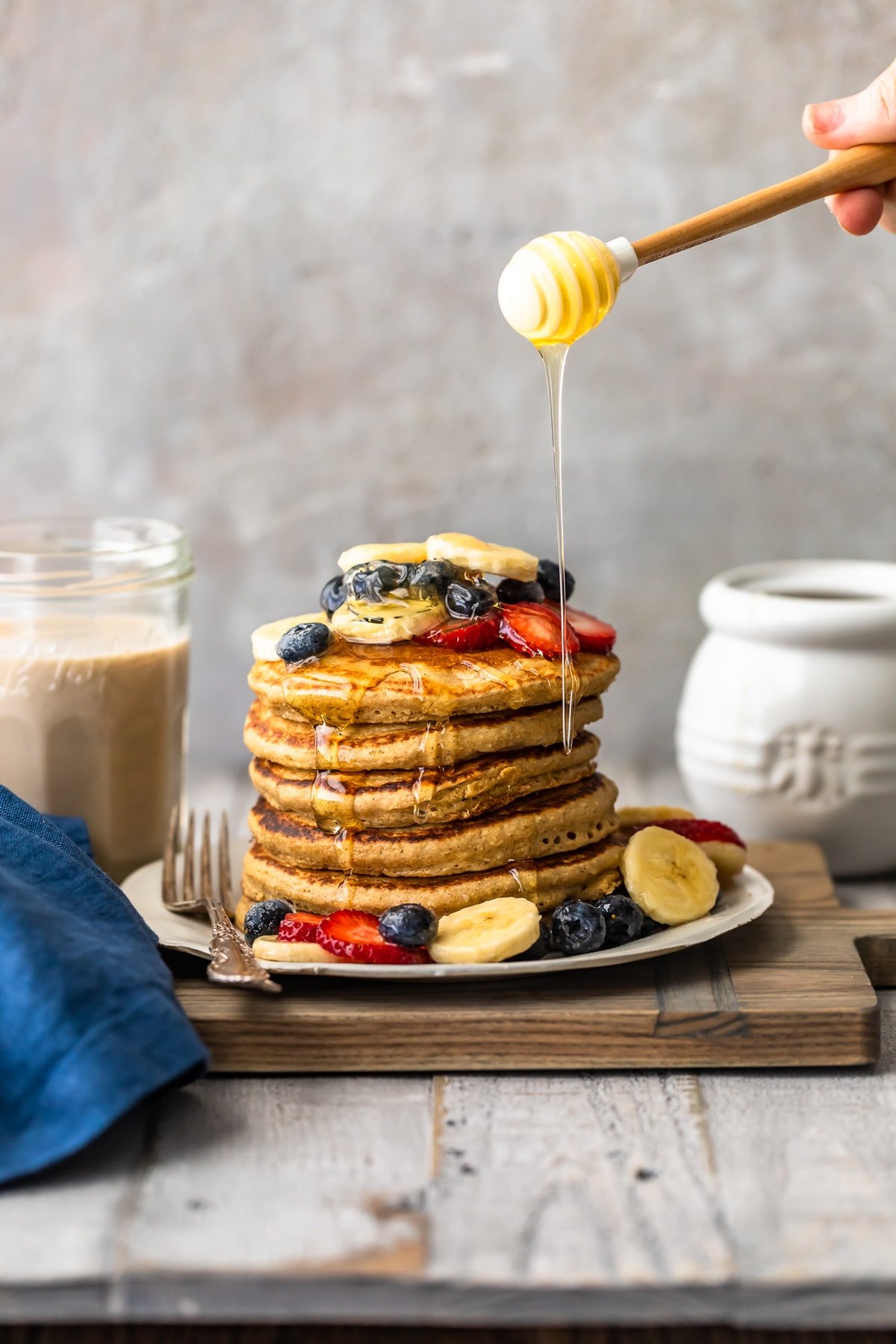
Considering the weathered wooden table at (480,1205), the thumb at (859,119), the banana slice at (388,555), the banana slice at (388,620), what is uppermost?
the thumb at (859,119)

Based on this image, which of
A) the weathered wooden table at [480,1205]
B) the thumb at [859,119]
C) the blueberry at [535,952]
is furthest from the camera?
the thumb at [859,119]

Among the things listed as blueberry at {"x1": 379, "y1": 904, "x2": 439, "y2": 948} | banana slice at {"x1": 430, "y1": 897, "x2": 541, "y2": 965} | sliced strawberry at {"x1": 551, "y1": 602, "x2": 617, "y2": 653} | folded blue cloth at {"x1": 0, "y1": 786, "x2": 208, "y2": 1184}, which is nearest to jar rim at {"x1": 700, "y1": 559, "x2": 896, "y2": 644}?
sliced strawberry at {"x1": 551, "y1": 602, "x2": 617, "y2": 653}

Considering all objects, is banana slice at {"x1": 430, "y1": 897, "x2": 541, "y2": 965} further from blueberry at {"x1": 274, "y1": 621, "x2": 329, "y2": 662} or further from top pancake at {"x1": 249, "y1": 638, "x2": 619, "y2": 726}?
blueberry at {"x1": 274, "y1": 621, "x2": 329, "y2": 662}

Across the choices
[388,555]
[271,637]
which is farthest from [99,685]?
[388,555]

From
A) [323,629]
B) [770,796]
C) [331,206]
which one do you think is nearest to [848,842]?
[770,796]

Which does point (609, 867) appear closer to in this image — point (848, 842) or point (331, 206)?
point (848, 842)

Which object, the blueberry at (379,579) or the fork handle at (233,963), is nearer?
the fork handle at (233,963)

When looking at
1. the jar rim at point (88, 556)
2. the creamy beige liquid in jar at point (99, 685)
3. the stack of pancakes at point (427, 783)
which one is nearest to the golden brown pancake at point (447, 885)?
the stack of pancakes at point (427, 783)

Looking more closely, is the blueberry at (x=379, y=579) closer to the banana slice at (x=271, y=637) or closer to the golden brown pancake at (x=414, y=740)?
the banana slice at (x=271, y=637)
